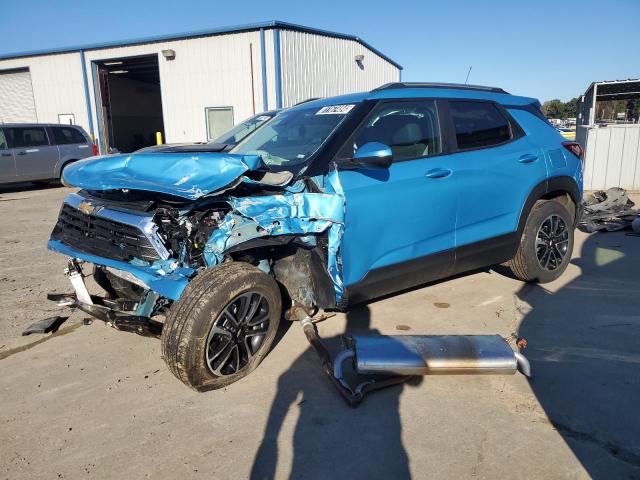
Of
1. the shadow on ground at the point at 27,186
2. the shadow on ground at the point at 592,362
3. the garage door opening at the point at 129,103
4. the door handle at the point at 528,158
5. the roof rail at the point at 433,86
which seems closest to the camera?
the shadow on ground at the point at 592,362

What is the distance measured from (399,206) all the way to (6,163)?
1312 centimetres

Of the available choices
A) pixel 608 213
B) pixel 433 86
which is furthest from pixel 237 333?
pixel 608 213

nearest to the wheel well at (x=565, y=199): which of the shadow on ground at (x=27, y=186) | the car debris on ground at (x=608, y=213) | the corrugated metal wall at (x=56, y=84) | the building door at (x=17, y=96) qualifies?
the car debris on ground at (x=608, y=213)

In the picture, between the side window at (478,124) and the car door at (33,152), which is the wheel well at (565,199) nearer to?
the side window at (478,124)

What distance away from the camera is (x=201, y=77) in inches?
651

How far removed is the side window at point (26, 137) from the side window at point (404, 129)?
1283 centimetres

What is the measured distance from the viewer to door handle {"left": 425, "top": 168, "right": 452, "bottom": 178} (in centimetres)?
362

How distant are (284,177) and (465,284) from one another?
2758 millimetres

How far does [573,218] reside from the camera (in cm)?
503

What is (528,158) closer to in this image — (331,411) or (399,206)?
(399,206)

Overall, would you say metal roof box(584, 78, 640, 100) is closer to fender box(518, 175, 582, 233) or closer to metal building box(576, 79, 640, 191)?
metal building box(576, 79, 640, 191)

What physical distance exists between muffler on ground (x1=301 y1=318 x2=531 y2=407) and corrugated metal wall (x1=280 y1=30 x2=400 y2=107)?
43.7ft

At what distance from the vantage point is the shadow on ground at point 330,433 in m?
2.38

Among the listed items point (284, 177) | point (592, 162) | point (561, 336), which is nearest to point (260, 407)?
point (284, 177)
